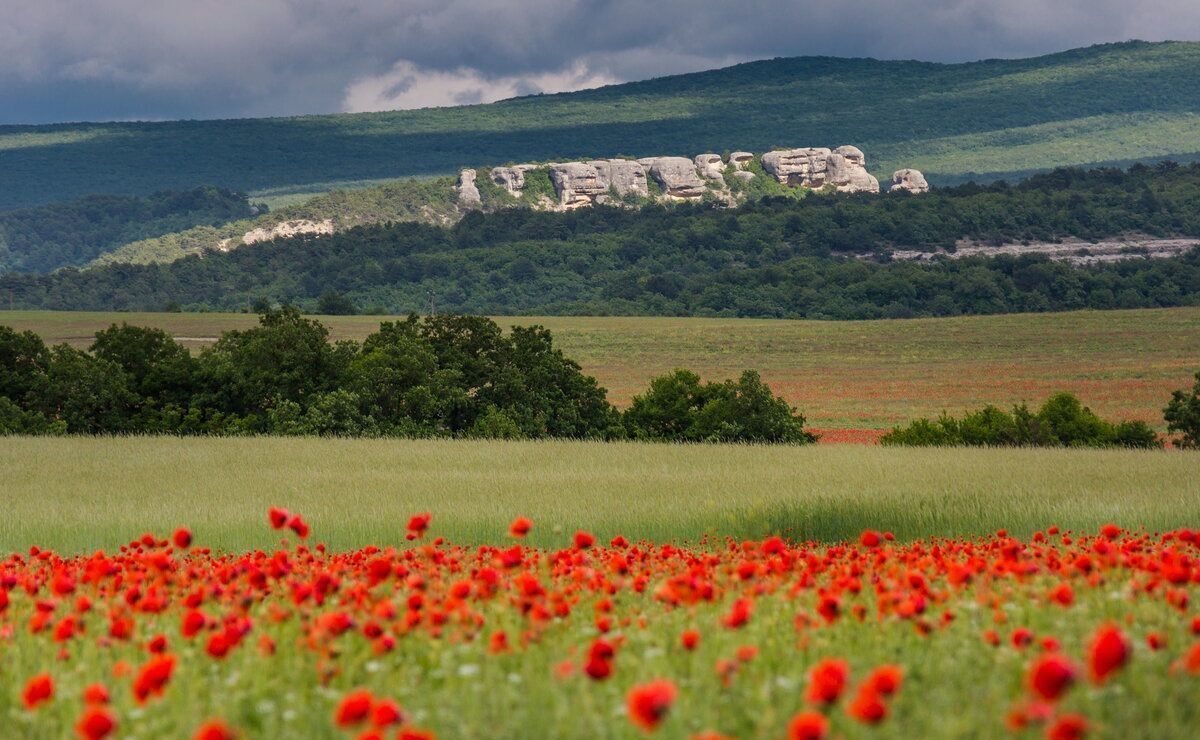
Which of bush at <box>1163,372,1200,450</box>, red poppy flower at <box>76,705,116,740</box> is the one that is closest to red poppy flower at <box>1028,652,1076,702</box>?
red poppy flower at <box>76,705,116,740</box>

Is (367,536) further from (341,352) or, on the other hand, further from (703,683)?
A: (341,352)

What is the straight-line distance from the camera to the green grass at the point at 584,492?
1639 centimetres

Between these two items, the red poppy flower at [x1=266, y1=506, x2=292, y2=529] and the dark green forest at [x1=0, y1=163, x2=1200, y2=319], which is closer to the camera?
the red poppy flower at [x1=266, y1=506, x2=292, y2=529]

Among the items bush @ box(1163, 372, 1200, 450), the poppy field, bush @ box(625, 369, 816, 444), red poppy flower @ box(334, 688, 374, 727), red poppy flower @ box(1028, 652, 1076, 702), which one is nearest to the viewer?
red poppy flower @ box(1028, 652, 1076, 702)

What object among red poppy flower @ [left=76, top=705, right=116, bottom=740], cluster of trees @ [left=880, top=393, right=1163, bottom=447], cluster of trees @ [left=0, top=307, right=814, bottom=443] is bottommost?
cluster of trees @ [left=880, top=393, right=1163, bottom=447]

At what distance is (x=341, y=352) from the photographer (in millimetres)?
39656

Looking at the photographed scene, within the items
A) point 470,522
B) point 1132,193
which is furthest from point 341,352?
point 1132,193

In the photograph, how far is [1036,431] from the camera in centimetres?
3653

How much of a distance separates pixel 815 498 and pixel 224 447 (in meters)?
15.9

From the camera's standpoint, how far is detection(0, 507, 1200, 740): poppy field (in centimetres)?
436

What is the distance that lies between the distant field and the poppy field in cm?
4166

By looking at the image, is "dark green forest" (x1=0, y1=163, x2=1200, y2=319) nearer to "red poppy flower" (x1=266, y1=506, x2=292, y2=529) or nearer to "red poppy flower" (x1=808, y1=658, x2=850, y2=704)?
"red poppy flower" (x1=266, y1=506, x2=292, y2=529)

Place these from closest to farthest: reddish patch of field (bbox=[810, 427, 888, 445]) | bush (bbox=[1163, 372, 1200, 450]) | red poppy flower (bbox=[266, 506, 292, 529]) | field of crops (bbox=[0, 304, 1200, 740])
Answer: field of crops (bbox=[0, 304, 1200, 740]), red poppy flower (bbox=[266, 506, 292, 529]), bush (bbox=[1163, 372, 1200, 450]), reddish patch of field (bbox=[810, 427, 888, 445])

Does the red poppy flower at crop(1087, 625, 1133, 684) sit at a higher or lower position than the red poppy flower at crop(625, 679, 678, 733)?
higher
